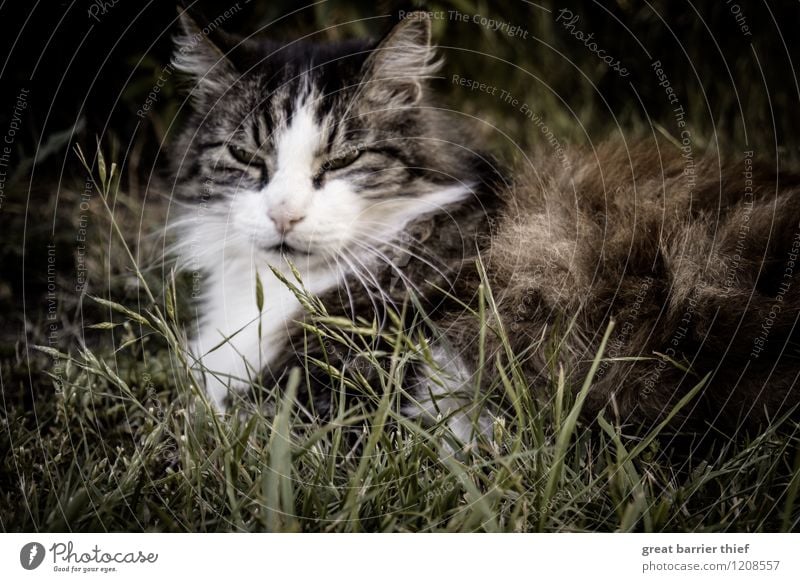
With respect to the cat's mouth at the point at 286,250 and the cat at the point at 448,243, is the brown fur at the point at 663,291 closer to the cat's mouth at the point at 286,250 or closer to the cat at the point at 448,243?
the cat at the point at 448,243

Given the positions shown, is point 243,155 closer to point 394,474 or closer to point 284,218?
point 284,218

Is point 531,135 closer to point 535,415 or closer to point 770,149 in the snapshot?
point 770,149

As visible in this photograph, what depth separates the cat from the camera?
91 centimetres

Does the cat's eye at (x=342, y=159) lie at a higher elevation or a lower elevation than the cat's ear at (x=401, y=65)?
lower

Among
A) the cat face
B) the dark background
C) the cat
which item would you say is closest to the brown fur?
the cat

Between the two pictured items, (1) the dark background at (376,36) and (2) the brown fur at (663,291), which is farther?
(1) the dark background at (376,36)

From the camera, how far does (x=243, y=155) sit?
107 cm

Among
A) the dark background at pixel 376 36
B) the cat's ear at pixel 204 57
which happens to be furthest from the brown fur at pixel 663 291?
the cat's ear at pixel 204 57

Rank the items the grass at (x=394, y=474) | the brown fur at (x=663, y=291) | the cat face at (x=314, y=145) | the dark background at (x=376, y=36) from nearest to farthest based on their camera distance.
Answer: the grass at (x=394, y=474)
the brown fur at (x=663, y=291)
the cat face at (x=314, y=145)
the dark background at (x=376, y=36)

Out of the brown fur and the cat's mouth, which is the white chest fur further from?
the brown fur

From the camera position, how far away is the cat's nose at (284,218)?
0.97 meters

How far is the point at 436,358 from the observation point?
3.17 feet

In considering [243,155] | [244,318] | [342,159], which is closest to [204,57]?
[243,155]

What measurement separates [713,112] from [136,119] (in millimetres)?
1290
